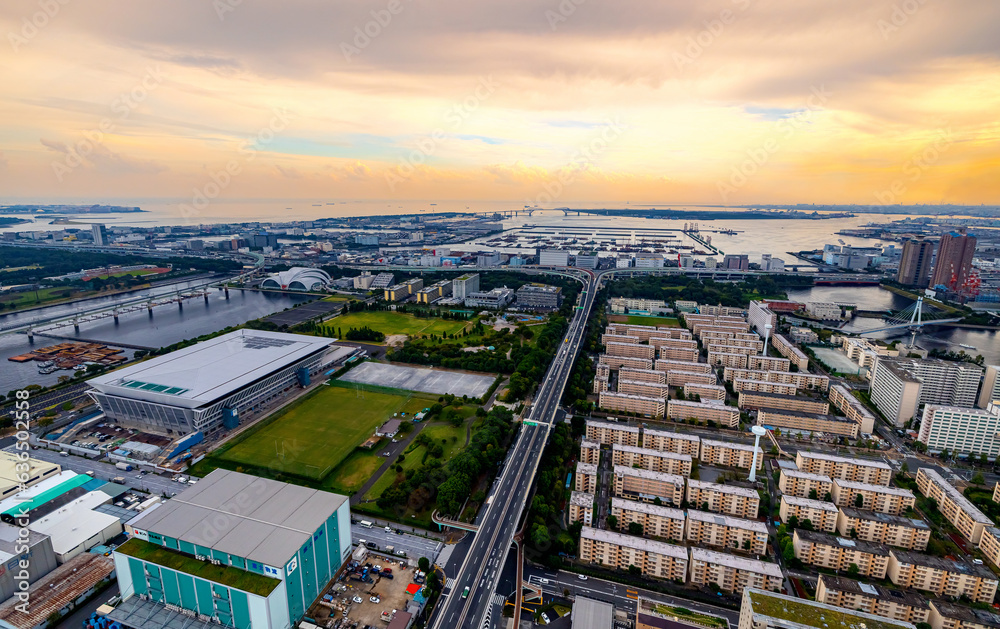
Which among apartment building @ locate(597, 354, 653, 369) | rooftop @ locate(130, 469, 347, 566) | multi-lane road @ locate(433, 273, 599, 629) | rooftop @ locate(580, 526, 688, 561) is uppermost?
rooftop @ locate(130, 469, 347, 566)

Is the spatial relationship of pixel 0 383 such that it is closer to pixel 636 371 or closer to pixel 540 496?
pixel 540 496

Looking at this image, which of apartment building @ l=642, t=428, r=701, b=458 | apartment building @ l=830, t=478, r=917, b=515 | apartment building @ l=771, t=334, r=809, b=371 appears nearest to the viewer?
apartment building @ l=830, t=478, r=917, b=515

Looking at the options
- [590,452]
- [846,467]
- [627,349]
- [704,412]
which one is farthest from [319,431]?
[846,467]

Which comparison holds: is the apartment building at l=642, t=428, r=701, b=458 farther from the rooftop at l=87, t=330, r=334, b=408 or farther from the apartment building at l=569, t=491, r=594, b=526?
the rooftop at l=87, t=330, r=334, b=408

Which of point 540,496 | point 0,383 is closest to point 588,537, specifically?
point 540,496

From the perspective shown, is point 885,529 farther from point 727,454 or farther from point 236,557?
point 236,557

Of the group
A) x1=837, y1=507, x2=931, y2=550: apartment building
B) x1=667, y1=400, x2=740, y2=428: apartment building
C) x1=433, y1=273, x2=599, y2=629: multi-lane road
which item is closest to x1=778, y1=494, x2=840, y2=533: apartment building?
x1=837, y1=507, x2=931, y2=550: apartment building
